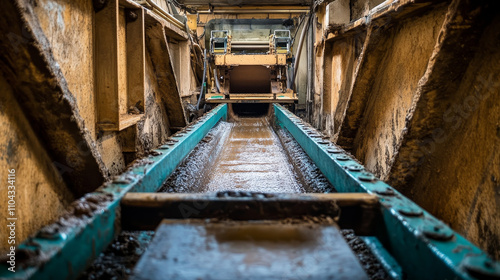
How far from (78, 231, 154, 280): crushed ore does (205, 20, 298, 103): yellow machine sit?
21.3ft

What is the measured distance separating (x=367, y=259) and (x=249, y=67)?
29.8ft

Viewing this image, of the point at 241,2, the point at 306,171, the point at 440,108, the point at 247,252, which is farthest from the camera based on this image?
the point at 241,2

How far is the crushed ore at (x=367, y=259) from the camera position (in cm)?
146

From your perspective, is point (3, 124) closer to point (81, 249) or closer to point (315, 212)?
point (81, 249)

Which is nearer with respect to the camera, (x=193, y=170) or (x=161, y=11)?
(x=193, y=170)

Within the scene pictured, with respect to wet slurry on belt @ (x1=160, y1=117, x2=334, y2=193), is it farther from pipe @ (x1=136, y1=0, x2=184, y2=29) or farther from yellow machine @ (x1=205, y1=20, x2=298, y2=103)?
yellow machine @ (x1=205, y1=20, x2=298, y2=103)

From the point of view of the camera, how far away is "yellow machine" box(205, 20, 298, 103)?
8859 mm

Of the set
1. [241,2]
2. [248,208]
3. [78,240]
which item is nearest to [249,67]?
[241,2]

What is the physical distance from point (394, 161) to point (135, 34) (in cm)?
271

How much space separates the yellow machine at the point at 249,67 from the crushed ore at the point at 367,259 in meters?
6.29

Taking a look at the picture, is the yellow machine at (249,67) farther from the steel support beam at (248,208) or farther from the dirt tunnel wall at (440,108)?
the steel support beam at (248,208)

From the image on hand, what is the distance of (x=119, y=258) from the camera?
59.4 inches

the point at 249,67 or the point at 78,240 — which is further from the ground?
the point at 249,67

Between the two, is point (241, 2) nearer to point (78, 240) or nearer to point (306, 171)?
point (306, 171)
